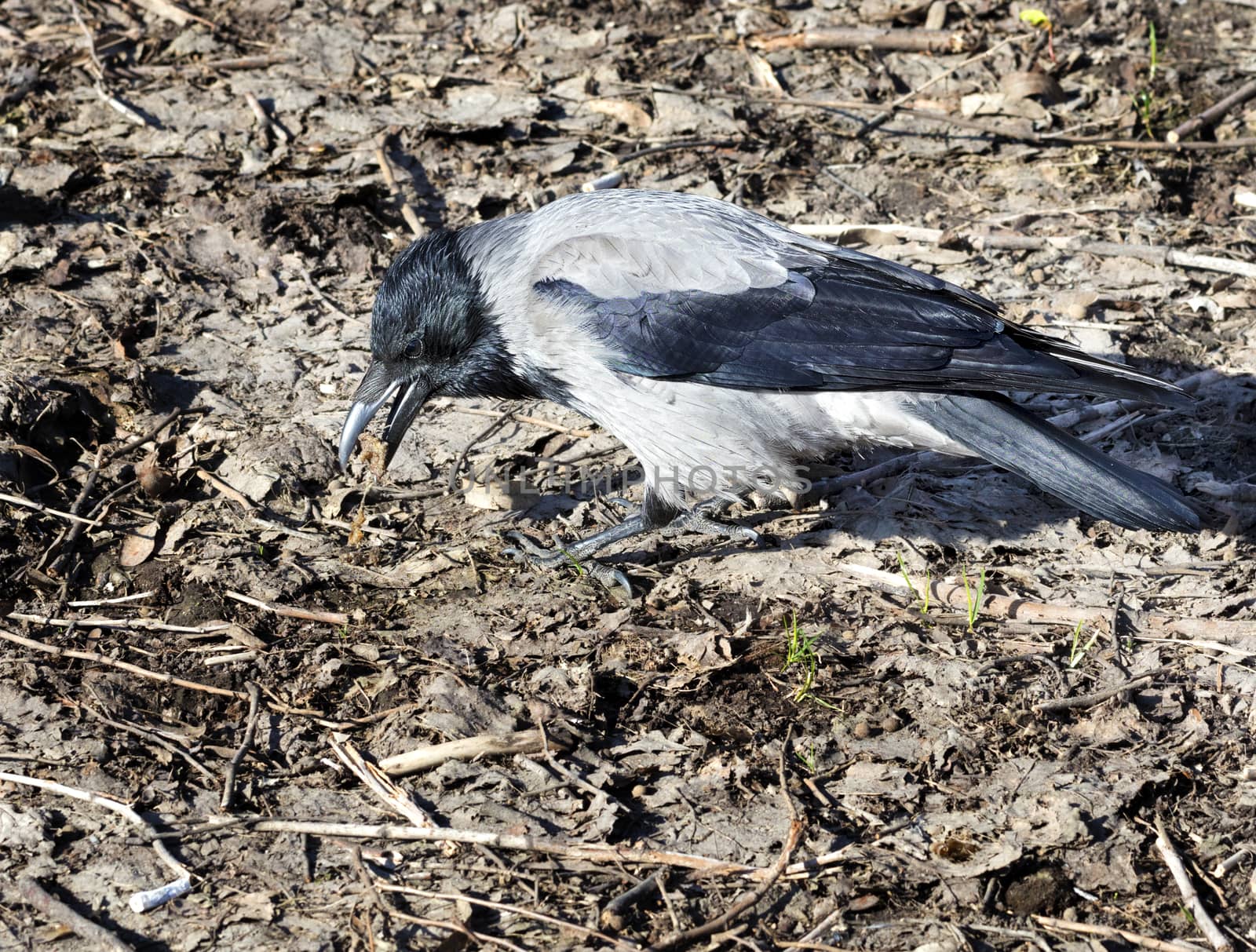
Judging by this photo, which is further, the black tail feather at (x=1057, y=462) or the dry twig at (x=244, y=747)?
the black tail feather at (x=1057, y=462)

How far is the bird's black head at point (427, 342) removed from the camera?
5.27m

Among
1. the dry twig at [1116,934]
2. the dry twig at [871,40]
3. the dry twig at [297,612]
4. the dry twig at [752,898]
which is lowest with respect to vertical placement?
the dry twig at [1116,934]

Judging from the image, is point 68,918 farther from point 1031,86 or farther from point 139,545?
point 1031,86

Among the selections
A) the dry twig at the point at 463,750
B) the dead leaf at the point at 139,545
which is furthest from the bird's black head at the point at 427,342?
the dry twig at the point at 463,750

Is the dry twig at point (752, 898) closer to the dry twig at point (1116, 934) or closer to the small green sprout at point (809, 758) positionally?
the small green sprout at point (809, 758)

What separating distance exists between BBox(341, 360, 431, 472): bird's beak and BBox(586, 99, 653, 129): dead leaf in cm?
299

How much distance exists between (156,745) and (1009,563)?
328cm

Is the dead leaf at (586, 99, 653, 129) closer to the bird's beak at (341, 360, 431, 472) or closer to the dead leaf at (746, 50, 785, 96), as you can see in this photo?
the dead leaf at (746, 50, 785, 96)

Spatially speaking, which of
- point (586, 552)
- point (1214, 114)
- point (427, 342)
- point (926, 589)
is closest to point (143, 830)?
point (586, 552)

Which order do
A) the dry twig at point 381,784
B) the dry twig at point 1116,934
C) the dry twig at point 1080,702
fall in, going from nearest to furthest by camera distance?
the dry twig at point 1116,934 → the dry twig at point 381,784 → the dry twig at point 1080,702

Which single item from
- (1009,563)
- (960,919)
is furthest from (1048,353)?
(960,919)

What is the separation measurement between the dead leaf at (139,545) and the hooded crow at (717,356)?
821mm

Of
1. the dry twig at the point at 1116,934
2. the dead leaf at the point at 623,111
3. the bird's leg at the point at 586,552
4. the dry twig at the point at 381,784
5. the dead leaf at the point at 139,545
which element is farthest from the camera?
the dead leaf at the point at 623,111

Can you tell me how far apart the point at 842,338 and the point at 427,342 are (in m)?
1.71
